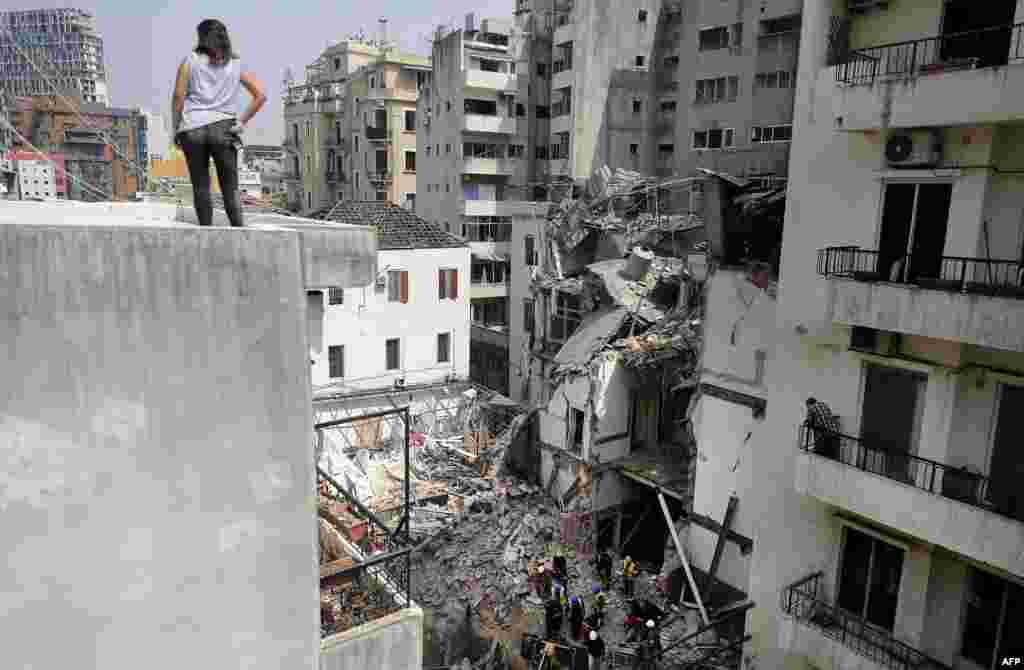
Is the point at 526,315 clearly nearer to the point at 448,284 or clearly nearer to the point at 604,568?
the point at 448,284

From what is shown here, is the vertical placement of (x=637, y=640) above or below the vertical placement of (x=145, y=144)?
below

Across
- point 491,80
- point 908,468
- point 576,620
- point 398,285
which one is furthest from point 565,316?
point 491,80

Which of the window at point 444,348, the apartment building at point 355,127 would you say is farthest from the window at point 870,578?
the apartment building at point 355,127

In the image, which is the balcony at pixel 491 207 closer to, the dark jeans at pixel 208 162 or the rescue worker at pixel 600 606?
the rescue worker at pixel 600 606

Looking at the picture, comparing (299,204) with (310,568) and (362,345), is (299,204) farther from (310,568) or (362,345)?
(310,568)

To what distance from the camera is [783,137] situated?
30.2 m

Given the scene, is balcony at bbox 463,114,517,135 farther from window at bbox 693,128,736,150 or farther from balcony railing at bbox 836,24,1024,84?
balcony railing at bbox 836,24,1024,84

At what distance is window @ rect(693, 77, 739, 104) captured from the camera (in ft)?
105

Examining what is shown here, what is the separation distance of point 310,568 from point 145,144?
6290 centimetres

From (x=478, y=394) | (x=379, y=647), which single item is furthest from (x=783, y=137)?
(x=379, y=647)

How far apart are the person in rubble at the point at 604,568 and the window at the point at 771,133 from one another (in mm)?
20960

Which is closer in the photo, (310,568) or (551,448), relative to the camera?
(310,568)

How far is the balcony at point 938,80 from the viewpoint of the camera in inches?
304

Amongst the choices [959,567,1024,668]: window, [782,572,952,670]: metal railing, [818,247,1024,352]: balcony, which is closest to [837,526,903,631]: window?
[782,572,952,670]: metal railing
